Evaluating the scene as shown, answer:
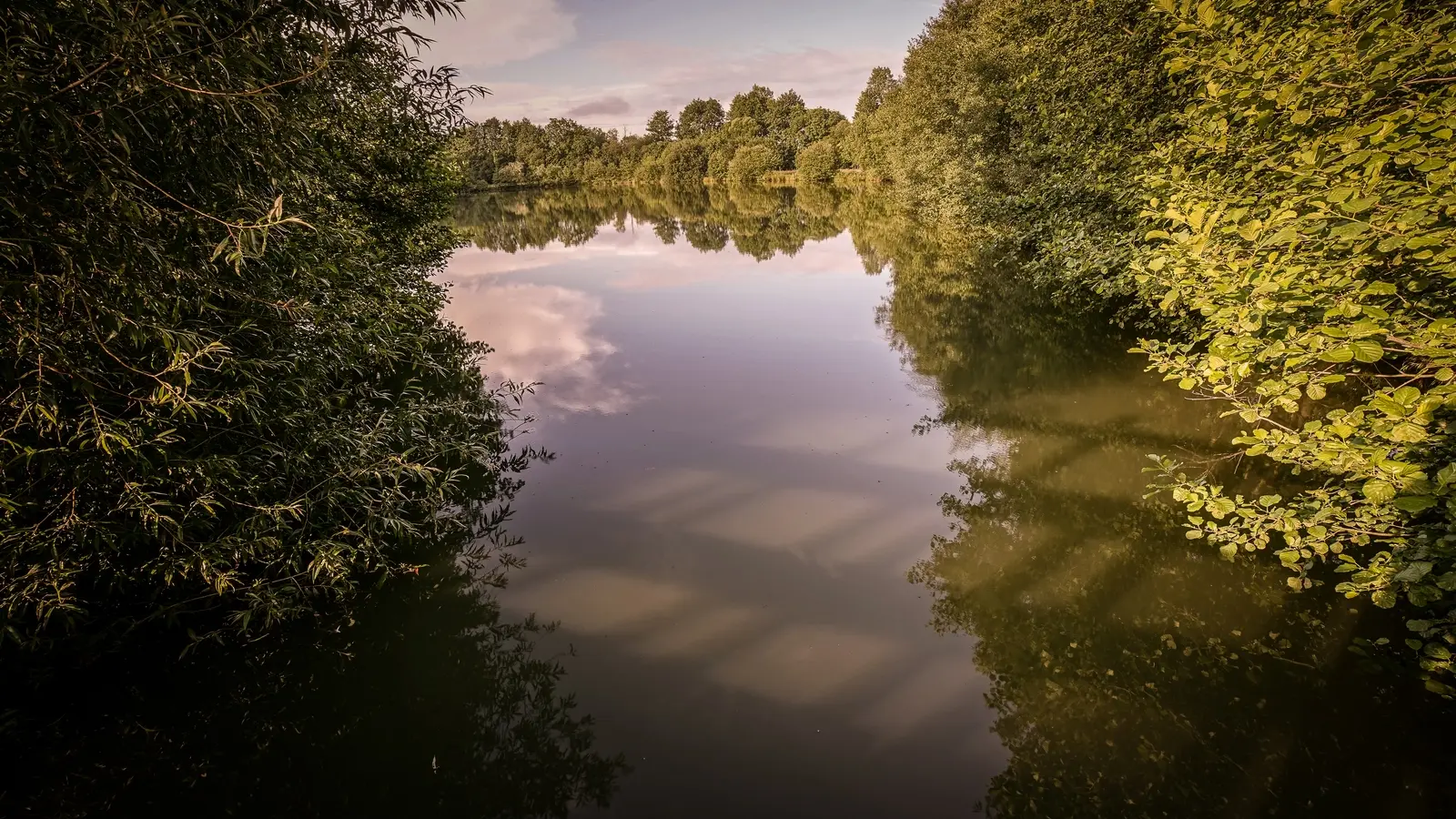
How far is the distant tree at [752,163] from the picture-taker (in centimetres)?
9156

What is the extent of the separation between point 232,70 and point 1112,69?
13536 millimetres

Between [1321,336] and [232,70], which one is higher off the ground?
[232,70]

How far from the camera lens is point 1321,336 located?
13.4 feet

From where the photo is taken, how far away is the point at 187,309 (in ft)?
15.0

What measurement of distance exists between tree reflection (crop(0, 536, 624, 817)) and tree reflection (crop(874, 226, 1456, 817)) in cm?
360

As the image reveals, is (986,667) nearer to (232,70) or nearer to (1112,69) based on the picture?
(232,70)

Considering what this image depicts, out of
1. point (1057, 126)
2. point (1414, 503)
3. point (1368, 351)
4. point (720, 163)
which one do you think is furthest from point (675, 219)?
point (720, 163)

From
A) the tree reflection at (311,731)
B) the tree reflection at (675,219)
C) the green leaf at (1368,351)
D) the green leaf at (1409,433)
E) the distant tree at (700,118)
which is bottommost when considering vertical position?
the tree reflection at (311,731)

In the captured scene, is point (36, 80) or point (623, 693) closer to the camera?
point (36, 80)

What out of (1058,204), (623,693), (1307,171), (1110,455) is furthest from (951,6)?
(623,693)

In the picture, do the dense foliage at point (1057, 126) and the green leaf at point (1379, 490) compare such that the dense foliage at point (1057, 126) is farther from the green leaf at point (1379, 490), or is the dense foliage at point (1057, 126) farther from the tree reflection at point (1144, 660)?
the green leaf at point (1379, 490)

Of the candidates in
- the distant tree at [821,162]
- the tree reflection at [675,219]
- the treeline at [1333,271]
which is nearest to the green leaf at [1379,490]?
the treeline at [1333,271]

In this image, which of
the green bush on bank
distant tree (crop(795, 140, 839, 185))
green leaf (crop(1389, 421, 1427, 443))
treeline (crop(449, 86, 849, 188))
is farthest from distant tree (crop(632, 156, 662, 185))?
green leaf (crop(1389, 421, 1427, 443))

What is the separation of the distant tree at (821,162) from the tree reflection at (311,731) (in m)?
79.3
